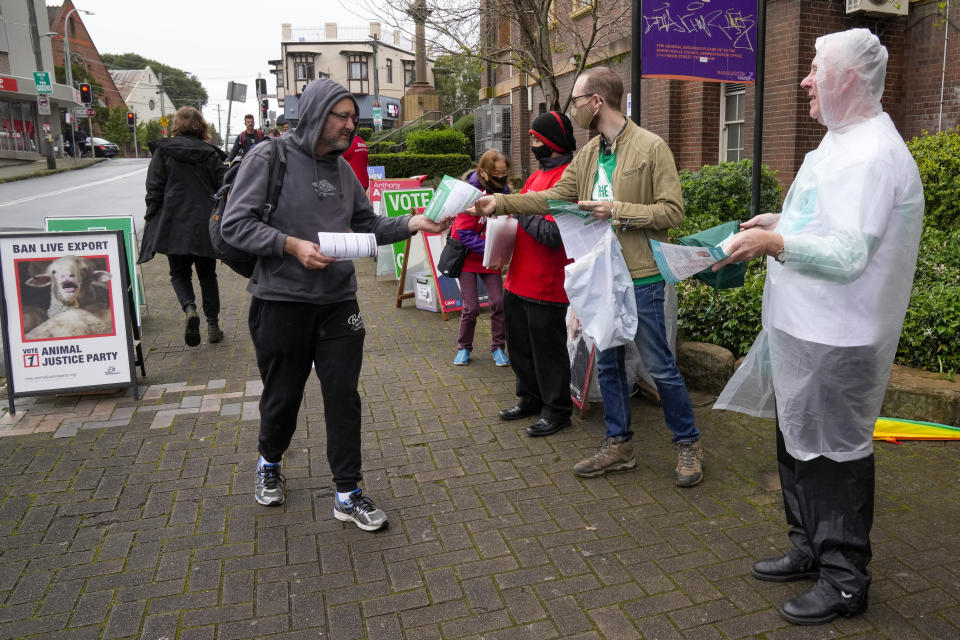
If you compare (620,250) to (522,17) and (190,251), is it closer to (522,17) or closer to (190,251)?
(190,251)

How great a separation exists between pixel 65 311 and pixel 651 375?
4134 millimetres

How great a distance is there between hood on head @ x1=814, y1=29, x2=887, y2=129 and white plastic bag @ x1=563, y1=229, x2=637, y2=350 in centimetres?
136

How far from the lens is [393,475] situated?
4270 mm

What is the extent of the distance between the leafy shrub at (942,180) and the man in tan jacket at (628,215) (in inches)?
→ 172

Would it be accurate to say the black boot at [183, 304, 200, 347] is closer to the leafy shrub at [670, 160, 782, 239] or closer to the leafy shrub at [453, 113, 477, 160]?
the leafy shrub at [670, 160, 782, 239]

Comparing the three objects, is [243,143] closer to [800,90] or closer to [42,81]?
[800,90]

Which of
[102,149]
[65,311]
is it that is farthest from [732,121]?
[102,149]

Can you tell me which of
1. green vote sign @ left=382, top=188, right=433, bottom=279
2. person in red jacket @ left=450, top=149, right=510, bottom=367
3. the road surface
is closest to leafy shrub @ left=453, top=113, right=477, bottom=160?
the road surface

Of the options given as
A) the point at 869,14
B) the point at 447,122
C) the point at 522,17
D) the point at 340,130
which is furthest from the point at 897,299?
the point at 447,122

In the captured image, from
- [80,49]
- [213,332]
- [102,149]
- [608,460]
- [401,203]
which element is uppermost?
[80,49]

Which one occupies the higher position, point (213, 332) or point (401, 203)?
point (401, 203)

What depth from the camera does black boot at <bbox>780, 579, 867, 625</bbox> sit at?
9.21ft

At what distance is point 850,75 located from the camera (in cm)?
262

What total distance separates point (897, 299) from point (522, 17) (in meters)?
8.38
